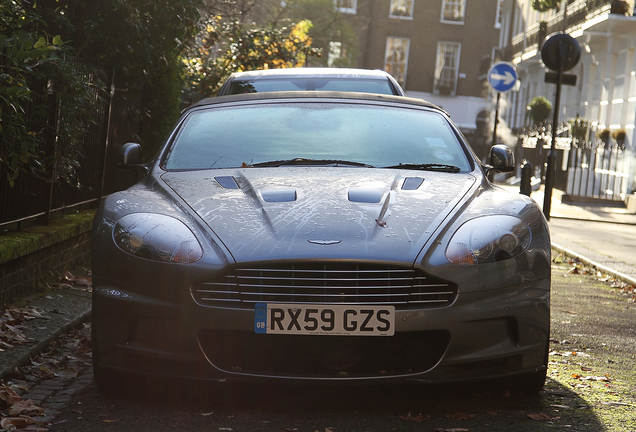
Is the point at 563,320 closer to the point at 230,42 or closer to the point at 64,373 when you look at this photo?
the point at 64,373

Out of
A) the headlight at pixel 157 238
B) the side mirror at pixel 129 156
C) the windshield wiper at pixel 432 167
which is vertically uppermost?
the windshield wiper at pixel 432 167

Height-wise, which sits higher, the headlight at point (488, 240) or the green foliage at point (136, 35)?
the green foliage at point (136, 35)

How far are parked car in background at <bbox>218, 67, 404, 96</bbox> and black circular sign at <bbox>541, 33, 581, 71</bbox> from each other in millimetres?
4781

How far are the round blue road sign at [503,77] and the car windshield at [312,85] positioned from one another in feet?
32.5

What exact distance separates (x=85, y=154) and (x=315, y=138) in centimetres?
382

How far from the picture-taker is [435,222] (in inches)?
163

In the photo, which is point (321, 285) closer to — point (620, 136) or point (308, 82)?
point (308, 82)

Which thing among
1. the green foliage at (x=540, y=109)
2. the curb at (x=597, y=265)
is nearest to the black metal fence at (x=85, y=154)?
the curb at (x=597, y=265)

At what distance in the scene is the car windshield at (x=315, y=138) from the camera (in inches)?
202

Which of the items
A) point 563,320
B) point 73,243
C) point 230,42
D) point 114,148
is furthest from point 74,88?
point 230,42

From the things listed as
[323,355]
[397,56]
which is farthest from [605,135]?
[397,56]

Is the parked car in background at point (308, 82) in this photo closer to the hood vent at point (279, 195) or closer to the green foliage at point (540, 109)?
the hood vent at point (279, 195)

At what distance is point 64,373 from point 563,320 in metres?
3.67

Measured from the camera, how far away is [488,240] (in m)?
4.08
